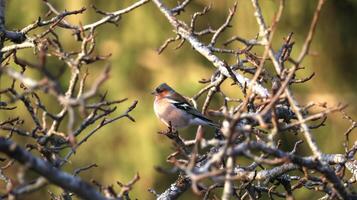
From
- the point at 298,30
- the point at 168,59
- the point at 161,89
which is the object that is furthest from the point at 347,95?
the point at 161,89

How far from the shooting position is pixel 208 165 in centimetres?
282

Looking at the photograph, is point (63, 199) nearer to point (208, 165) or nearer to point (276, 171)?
point (276, 171)

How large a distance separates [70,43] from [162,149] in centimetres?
225

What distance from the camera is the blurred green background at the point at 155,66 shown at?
39.7 ft

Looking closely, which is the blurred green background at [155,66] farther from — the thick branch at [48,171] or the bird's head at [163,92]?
the thick branch at [48,171]

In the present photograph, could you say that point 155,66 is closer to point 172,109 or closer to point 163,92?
point 163,92

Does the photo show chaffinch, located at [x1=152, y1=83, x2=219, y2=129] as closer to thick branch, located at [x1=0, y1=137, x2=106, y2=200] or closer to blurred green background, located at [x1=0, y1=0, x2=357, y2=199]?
blurred green background, located at [x1=0, y1=0, x2=357, y2=199]

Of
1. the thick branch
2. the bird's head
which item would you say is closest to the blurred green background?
the bird's head

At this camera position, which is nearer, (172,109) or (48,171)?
(48,171)

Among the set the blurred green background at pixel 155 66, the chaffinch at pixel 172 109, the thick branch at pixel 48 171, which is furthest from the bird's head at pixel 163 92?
the thick branch at pixel 48 171

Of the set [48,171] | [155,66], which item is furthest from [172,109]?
[155,66]

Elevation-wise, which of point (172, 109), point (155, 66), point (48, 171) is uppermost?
point (155, 66)

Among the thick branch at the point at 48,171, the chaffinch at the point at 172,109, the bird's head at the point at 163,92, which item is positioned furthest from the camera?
the bird's head at the point at 163,92

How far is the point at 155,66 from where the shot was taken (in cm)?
1248
